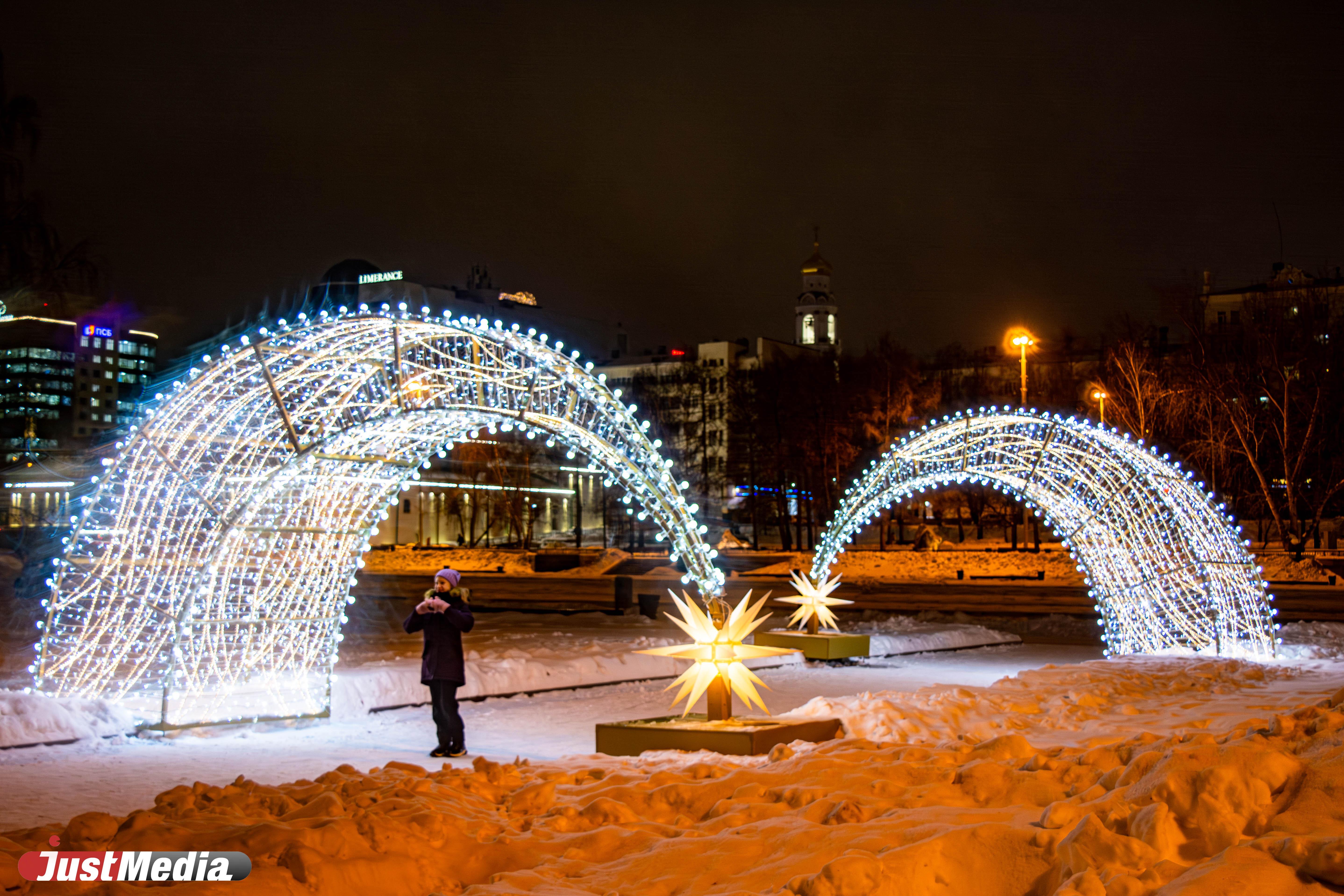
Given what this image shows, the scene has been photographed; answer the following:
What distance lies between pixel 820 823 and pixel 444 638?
15.6 ft

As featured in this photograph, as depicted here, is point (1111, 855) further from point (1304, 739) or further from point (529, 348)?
point (529, 348)

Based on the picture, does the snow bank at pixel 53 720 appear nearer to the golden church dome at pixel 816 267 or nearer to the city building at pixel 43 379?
the city building at pixel 43 379

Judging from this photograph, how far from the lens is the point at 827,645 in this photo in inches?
714

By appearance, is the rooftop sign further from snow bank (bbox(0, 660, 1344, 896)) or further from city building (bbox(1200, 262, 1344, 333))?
snow bank (bbox(0, 660, 1344, 896))

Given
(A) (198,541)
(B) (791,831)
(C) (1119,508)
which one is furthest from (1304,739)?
(C) (1119,508)

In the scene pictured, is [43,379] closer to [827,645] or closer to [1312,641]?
[827,645]

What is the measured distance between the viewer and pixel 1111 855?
4648 mm

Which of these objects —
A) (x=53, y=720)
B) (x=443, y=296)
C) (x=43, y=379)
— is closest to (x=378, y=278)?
(x=443, y=296)

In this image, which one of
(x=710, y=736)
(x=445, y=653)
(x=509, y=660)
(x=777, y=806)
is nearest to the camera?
(x=777, y=806)

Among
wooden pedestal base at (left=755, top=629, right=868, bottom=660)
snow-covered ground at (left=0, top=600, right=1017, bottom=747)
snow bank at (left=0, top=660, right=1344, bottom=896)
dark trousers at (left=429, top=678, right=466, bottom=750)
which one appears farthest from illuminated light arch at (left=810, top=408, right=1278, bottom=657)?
dark trousers at (left=429, top=678, right=466, bottom=750)

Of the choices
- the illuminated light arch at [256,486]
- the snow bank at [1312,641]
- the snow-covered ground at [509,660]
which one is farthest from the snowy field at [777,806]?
the snow bank at [1312,641]

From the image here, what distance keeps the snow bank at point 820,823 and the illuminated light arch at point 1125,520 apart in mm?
9506

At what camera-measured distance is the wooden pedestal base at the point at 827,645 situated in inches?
714

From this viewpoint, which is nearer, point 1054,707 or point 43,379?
point 1054,707
